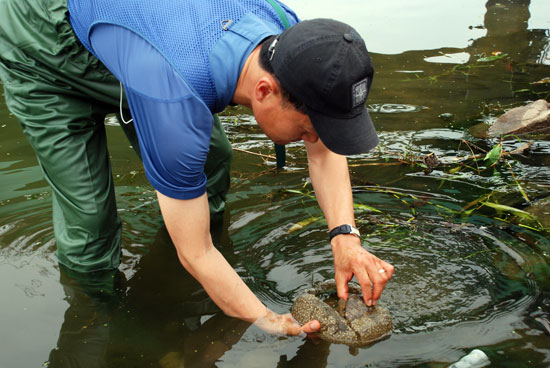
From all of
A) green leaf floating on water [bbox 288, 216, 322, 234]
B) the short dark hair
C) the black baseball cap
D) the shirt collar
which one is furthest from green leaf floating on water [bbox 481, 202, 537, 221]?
the shirt collar

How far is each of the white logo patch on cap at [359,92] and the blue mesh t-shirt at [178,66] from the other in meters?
0.43

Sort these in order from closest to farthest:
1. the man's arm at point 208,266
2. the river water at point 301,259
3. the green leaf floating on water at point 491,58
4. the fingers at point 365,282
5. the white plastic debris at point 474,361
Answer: the man's arm at point 208,266 < the white plastic debris at point 474,361 < the fingers at point 365,282 < the river water at point 301,259 < the green leaf floating on water at point 491,58

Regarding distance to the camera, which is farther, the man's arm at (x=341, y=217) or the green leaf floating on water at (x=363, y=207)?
the green leaf floating on water at (x=363, y=207)

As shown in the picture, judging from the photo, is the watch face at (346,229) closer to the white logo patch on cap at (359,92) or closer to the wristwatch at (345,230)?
the wristwatch at (345,230)

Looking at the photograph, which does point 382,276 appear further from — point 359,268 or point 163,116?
point 163,116

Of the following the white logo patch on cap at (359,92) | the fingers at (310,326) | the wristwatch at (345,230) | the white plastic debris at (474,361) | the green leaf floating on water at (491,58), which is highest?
the white logo patch on cap at (359,92)

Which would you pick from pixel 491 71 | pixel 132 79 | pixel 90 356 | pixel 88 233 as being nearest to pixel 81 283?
pixel 88 233

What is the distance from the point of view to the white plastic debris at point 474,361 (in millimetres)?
2520

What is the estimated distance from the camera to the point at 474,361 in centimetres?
253

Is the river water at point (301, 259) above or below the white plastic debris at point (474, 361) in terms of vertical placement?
above

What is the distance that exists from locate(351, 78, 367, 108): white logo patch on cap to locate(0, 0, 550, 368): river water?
1245 mm

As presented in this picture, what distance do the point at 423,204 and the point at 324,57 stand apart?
215 centimetres

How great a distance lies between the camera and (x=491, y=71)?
647 centimetres

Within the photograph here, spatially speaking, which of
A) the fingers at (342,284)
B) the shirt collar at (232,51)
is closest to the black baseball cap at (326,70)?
the shirt collar at (232,51)
